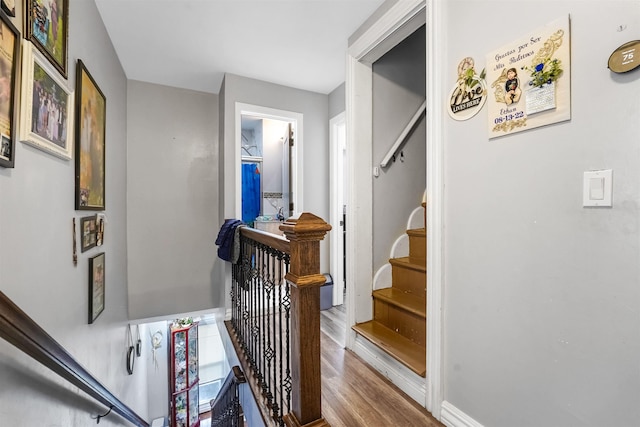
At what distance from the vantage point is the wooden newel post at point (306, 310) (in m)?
1.17

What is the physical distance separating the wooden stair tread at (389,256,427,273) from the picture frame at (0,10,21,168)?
2.15 meters

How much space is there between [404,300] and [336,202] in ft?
5.22

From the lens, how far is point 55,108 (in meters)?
1.26

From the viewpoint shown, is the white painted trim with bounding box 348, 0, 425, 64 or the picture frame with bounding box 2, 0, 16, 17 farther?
the white painted trim with bounding box 348, 0, 425, 64

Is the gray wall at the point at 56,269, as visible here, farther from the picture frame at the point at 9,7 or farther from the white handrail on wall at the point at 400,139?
the white handrail on wall at the point at 400,139

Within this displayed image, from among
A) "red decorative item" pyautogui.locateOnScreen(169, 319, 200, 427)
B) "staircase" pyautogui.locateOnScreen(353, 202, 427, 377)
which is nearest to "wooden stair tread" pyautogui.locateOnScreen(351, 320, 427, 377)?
"staircase" pyautogui.locateOnScreen(353, 202, 427, 377)

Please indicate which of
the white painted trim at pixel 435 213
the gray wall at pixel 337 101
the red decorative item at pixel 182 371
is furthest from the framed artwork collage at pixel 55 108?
the red decorative item at pixel 182 371

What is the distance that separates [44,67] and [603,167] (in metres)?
2.14

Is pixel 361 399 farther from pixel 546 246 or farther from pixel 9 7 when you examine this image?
pixel 9 7

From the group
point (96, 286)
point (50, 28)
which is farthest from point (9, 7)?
point (96, 286)

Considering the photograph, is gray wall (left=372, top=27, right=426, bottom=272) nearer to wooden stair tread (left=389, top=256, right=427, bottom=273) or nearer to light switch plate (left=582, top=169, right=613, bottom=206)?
wooden stair tread (left=389, top=256, right=427, bottom=273)

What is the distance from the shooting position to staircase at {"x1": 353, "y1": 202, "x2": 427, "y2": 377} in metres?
1.73

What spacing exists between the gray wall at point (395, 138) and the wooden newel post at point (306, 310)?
1104mm

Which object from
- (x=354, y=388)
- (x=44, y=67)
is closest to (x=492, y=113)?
(x=354, y=388)
